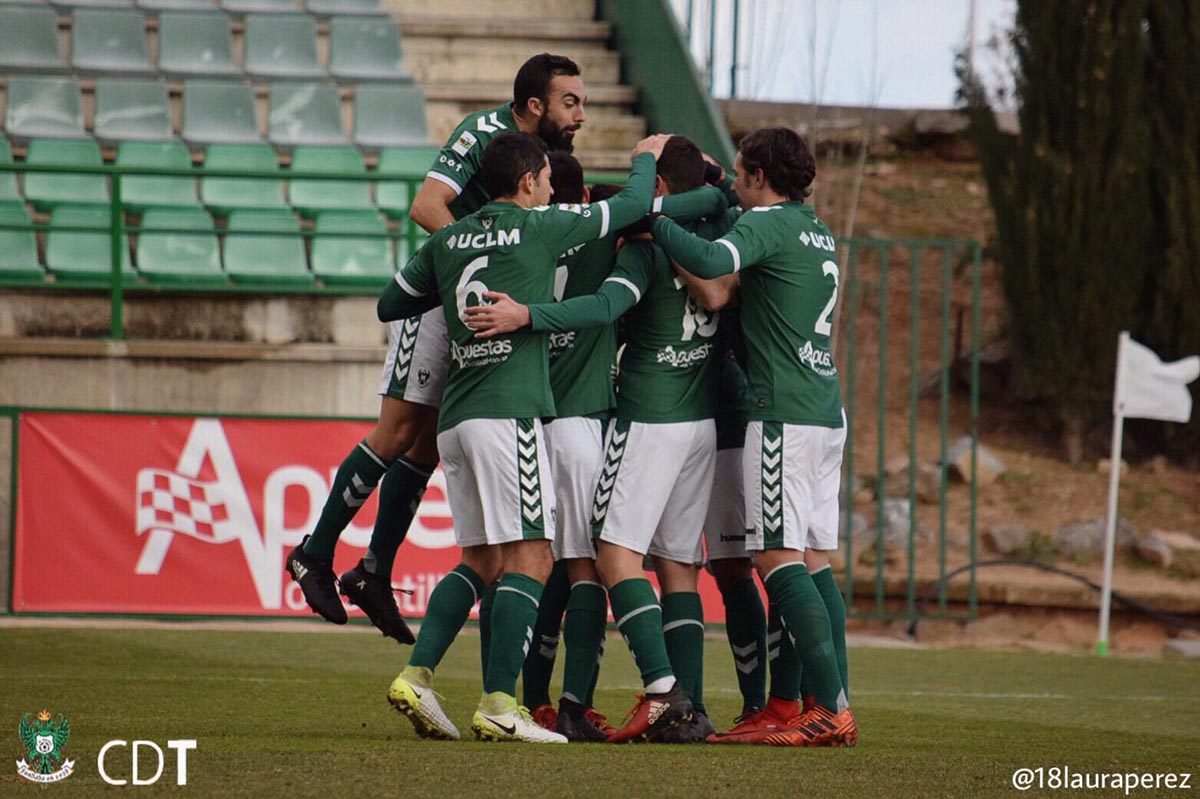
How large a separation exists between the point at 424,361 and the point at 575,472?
795 mm

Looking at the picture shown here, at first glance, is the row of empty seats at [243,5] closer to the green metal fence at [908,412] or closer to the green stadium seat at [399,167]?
the green stadium seat at [399,167]

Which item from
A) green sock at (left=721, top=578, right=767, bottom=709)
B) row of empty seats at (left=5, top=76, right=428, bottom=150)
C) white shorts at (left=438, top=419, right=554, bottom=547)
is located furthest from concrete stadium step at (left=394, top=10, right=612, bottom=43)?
white shorts at (left=438, top=419, right=554, bottom=547)

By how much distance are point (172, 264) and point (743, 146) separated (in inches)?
278

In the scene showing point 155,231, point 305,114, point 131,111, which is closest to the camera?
point 155,231

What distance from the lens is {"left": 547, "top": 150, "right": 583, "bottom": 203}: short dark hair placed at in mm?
6004

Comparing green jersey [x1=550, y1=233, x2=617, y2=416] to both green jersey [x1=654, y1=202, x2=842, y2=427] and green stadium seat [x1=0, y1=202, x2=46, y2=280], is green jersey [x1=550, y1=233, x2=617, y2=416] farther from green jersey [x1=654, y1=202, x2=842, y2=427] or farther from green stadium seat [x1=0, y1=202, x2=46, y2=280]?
green stadium seat [x1=0, y1=202, x2=46, y2=280]

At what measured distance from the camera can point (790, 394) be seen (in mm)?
5680

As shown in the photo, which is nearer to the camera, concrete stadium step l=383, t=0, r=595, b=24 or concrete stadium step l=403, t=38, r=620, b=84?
concrete stadium step l=403, t=38, r=620, b=84

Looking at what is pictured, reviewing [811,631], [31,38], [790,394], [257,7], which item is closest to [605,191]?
[790,394]

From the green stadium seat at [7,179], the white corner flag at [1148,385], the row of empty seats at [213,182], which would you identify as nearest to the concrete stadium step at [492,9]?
the row of empty seats at [213,182]

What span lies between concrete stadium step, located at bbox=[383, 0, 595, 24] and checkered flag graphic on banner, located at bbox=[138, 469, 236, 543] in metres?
6.42

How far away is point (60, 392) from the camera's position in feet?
36.9

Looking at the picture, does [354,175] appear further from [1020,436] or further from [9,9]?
[1020,436]

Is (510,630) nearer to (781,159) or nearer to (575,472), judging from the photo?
(575,472)
